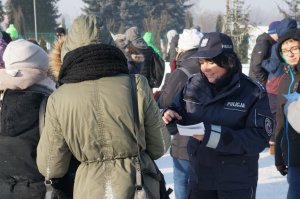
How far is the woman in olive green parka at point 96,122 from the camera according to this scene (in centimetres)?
221

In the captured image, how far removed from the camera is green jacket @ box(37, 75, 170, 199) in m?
2.21

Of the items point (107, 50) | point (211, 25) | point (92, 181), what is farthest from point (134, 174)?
point (211, 25)

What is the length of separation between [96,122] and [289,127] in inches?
70.7

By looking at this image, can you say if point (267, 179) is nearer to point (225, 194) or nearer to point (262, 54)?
point (262, 54)

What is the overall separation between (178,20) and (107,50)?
4356 cm

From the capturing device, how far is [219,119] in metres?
2.73

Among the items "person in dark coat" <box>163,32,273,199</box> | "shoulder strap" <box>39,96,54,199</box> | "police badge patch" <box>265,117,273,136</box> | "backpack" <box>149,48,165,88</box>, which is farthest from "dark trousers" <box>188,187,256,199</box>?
→ "backpack" <box>149,48,165,88</box>

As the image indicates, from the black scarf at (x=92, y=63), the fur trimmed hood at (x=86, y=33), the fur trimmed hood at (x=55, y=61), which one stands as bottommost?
the fur trimmed hood at (x=55, y=61)

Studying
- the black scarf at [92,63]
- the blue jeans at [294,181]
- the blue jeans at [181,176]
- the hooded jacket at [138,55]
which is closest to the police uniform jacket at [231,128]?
the black scarf at [92,63]

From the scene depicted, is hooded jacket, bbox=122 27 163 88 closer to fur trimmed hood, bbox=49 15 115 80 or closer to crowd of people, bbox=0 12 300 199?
crowd of people, bbox=0 12 300 199

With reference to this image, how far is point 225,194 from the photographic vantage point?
2.76m

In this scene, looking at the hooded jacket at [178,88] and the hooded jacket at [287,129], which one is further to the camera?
the hooded jacket at [178,88]

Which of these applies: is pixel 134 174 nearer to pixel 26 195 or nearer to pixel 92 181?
pixel 92 181

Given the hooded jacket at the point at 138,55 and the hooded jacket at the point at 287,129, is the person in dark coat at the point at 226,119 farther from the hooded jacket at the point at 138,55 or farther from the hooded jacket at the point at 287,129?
the hooded jacket at the point at 138,55
